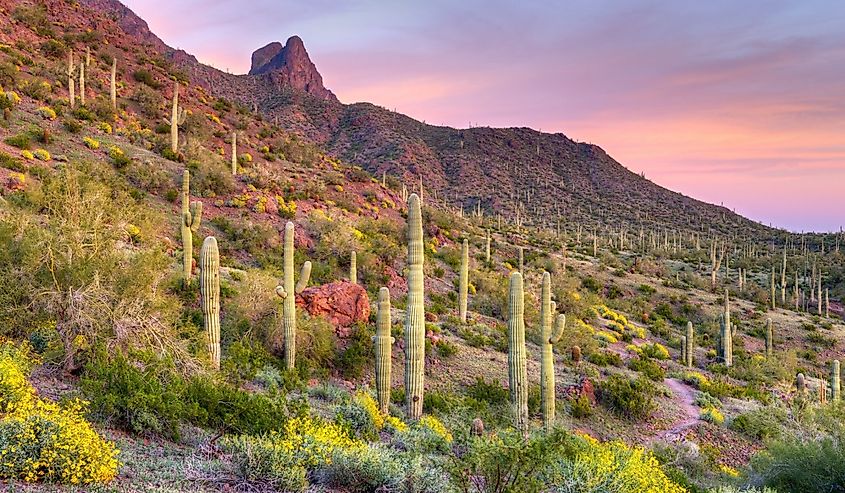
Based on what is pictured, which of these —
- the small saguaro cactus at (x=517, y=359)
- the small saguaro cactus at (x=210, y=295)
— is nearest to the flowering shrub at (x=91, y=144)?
the small saguaro cactus at (x=210, y=295)

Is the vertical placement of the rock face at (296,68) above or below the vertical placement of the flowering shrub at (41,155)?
above

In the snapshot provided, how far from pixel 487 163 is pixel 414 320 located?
65.9m

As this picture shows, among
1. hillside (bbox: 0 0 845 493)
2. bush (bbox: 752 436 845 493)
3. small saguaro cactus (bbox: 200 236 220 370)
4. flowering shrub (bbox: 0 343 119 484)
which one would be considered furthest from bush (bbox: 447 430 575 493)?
small saguaro cactus (bbox: 200 236 220 370)

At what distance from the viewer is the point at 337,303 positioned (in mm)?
15531

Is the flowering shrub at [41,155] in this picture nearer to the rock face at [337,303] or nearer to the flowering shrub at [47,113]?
the flowering shrub at [47,113]

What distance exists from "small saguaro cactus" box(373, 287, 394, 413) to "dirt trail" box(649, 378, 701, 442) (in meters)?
7.38

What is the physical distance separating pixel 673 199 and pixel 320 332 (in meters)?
74.1

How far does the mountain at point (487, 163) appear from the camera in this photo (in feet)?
214

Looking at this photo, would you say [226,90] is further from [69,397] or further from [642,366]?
[69,397]

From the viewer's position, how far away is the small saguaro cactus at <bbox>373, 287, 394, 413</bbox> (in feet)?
37.4

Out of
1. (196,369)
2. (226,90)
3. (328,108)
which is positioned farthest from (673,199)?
(196,369)

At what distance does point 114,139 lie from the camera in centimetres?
2634

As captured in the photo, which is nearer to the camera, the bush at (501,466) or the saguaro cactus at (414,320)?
the bush at (501,466)

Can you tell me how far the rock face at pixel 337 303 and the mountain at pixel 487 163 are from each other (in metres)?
45.1
